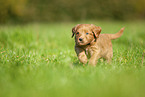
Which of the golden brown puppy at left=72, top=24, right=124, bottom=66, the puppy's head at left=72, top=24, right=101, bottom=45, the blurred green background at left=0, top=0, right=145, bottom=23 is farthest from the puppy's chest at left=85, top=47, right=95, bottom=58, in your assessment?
the blurred green background at left=0, top=0, right=145, bottom=23

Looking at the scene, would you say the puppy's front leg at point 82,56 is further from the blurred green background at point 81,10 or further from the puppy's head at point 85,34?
the blurred green background at point 81,10

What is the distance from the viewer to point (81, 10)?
20.1 m

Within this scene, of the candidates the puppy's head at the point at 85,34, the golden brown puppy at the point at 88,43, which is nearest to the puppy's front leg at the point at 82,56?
the golden brown puppy at the point at 88,43

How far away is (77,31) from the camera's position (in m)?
3.21

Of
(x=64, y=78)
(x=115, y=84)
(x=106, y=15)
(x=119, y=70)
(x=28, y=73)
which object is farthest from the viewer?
(x=106, y=15)

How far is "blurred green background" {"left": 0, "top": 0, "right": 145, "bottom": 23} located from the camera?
19.5 meters

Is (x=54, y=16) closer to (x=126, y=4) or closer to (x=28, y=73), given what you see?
(x=126, y=4)

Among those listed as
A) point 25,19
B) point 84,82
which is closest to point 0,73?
point 84,82

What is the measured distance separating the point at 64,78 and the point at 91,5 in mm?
18420

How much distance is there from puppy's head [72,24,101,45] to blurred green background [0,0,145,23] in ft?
51.5

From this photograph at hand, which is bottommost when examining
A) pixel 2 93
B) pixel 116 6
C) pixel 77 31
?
pixel 2 93

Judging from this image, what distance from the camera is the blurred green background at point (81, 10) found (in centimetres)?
1945

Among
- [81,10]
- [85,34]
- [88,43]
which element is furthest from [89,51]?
[81,10]

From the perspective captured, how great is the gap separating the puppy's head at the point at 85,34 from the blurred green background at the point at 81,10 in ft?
51.5
